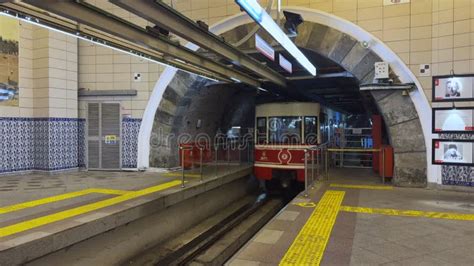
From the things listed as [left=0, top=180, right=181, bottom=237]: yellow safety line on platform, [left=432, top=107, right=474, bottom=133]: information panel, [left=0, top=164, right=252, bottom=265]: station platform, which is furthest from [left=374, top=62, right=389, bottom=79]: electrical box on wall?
[left=0, top=180, right=181, bottom=237]: yellow safety line on platform

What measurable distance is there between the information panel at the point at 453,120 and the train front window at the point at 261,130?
4261 mm

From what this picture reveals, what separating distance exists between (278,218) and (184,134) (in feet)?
21.2

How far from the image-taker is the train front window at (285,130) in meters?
9.76

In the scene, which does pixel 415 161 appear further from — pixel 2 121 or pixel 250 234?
pixel 2 121

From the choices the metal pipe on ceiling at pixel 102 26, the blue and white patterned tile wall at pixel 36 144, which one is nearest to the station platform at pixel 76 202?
the blue and white patterned tile wall at pixel 36 144

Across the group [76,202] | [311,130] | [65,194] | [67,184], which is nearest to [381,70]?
[311,130]

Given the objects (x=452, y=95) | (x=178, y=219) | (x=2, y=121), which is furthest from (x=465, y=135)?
(x=2, y=121)

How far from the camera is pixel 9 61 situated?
8.55 m

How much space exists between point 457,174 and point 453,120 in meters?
1.14

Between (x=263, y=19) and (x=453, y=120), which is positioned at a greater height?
(x=263, y=19)

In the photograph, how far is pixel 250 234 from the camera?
8.07 metres

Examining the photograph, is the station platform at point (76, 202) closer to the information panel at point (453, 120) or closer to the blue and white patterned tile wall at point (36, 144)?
the blue and white patterned tile wall at point (36, 144)

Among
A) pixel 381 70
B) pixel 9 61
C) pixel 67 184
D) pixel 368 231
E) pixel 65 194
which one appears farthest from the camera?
pixel 9 61

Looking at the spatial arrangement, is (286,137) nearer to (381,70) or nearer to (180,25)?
(381,70)
